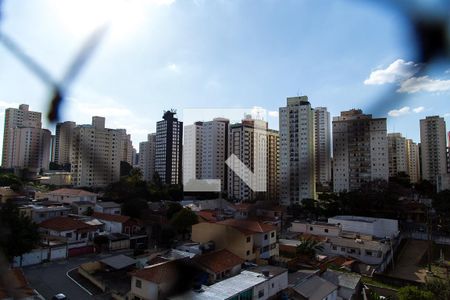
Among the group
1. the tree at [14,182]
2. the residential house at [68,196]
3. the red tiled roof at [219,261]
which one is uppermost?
the tree at [14,182]

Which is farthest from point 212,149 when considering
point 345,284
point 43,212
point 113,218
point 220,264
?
point 220,264

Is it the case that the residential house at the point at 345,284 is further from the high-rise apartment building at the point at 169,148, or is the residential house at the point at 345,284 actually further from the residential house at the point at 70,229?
the high-rise apartment building at the point at 169,148

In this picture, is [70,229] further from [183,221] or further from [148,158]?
[148,158]

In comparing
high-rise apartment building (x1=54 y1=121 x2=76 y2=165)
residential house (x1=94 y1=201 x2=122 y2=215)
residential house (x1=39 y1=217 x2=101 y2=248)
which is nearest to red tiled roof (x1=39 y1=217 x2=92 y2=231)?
residential house (x1=39 y1=217 x2=101 y2=248)

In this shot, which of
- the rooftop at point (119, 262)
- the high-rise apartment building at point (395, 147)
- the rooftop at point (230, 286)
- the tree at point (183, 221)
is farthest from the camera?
the tree at point (183, 221)

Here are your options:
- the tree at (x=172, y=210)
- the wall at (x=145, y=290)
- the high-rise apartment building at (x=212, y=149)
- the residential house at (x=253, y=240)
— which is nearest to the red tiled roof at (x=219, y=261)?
the residential house at (x=253, y=240)

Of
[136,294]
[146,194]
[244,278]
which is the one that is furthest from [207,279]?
[146,194]
